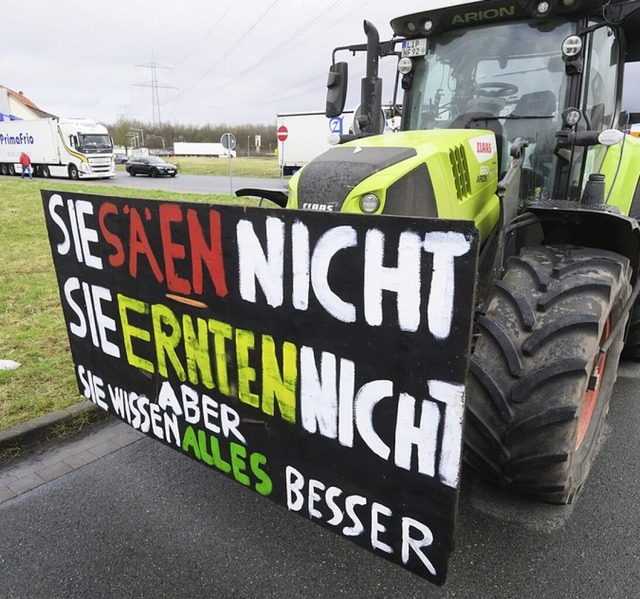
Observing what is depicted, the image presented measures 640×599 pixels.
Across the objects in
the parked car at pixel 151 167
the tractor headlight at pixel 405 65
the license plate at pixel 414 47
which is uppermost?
the license plate at pixel 414 47

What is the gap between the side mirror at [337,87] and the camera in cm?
362

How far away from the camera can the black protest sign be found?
1462mm

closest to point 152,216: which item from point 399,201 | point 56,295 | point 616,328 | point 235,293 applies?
point 235,293

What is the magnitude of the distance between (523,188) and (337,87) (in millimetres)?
1477

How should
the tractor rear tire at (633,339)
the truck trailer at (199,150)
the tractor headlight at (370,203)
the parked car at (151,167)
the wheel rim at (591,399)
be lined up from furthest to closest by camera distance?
the truck trailer at (199,150)
the parked car at (151,167)
the tractor rear tire at (633,339)
the wheel rim at (591,399)
the tractor headlight at (370,203)

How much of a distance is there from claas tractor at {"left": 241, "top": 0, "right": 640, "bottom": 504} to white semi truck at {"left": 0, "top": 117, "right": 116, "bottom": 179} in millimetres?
29202

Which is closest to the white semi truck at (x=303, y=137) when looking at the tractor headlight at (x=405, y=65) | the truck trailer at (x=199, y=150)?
the tractor headlight at (x=405, y=65)

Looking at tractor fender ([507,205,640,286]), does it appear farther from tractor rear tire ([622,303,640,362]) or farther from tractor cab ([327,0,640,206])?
tractor rear tire ([622,303,640,362])

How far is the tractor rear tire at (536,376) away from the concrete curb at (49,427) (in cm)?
263

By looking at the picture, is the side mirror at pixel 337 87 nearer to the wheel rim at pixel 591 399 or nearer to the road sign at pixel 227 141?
the wheel rim at pixel 591 399

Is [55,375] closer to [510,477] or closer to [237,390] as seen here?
[237,390]

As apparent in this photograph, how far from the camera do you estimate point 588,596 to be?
217 centimetres

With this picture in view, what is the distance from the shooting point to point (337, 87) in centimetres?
367

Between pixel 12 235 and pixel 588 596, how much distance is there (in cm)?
1022
